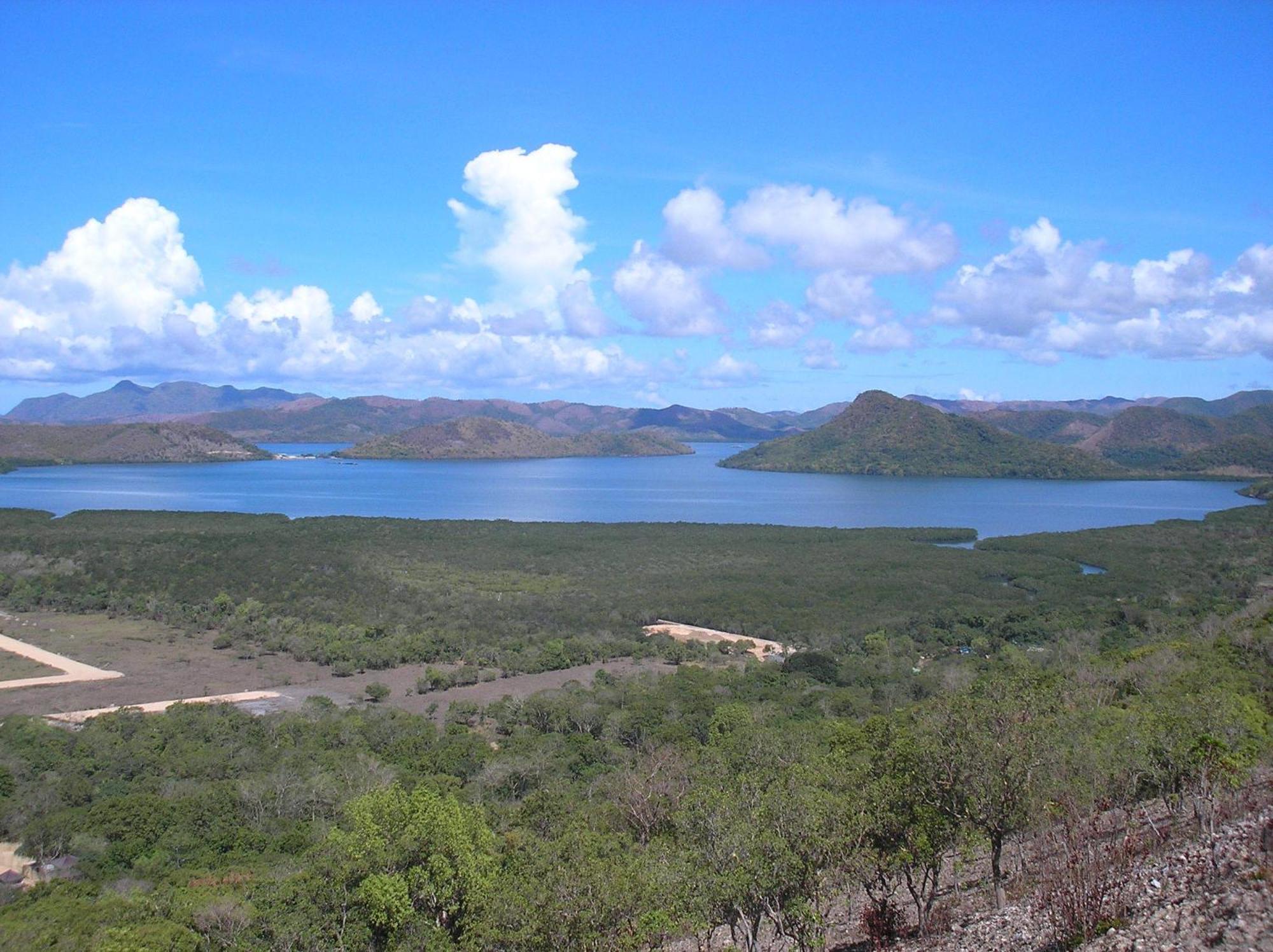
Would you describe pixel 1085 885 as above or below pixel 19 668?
above

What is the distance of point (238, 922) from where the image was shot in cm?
1445

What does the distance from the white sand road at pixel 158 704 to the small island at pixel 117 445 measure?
480 feet

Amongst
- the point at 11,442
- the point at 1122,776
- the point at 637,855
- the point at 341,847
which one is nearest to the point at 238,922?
the point at 341,847

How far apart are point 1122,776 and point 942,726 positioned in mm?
5165

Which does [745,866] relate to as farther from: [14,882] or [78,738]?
[78,738]

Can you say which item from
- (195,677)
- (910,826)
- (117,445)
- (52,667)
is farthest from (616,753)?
(117,445)

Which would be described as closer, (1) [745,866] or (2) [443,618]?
(1) [745,866]

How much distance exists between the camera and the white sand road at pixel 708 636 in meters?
44.0

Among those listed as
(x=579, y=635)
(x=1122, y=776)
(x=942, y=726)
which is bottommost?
(x=579, y=635)

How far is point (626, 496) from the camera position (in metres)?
126

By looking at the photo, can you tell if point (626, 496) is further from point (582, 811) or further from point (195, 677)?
point (582, 811)

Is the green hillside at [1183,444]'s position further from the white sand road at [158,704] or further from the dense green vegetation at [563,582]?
the white sand road at [158,704]

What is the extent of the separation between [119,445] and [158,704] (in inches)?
6603

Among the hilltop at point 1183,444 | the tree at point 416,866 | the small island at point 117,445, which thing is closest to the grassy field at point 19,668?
the tree at point 416,866
